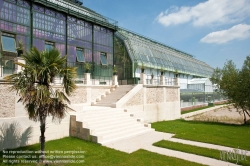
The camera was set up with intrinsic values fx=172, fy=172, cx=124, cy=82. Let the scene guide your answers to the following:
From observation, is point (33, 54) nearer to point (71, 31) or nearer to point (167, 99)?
point (71, 31)

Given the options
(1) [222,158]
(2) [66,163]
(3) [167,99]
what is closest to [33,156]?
(2) [66,163]

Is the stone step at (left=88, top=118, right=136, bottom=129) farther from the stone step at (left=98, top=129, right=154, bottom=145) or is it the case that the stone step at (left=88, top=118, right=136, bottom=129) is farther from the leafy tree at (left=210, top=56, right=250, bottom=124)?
the leafy tree at (left=210, top=56, right=250, bottom=124)

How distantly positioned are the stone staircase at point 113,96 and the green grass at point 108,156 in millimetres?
6399

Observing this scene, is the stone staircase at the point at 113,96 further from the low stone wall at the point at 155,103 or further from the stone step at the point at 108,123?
the stone step at the point at 108,123

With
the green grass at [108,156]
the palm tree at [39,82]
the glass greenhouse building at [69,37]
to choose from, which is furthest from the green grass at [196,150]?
the glass greenhouse building at [69,37]

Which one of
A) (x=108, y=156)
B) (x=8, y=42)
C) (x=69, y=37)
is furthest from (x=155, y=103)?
(x=8, y=42)

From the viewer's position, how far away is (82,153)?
25.7ft

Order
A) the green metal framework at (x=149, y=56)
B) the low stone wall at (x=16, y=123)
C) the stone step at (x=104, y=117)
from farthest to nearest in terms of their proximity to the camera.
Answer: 1. the green metal framework at (x=149, y=56)
2. the stone step at (x=104, y=117)
3. the low stone wall at (x=16, y=123)

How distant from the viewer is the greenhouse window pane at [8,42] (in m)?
12.7

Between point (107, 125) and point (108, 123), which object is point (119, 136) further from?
point (108, 123)

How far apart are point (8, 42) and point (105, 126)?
9751mm

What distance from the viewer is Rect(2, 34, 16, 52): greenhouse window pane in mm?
12720

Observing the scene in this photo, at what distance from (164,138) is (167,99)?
974 cm

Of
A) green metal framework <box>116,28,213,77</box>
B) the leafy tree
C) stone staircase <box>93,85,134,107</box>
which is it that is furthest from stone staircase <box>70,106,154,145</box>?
green metal framework <box>116,28,213,77</box>
